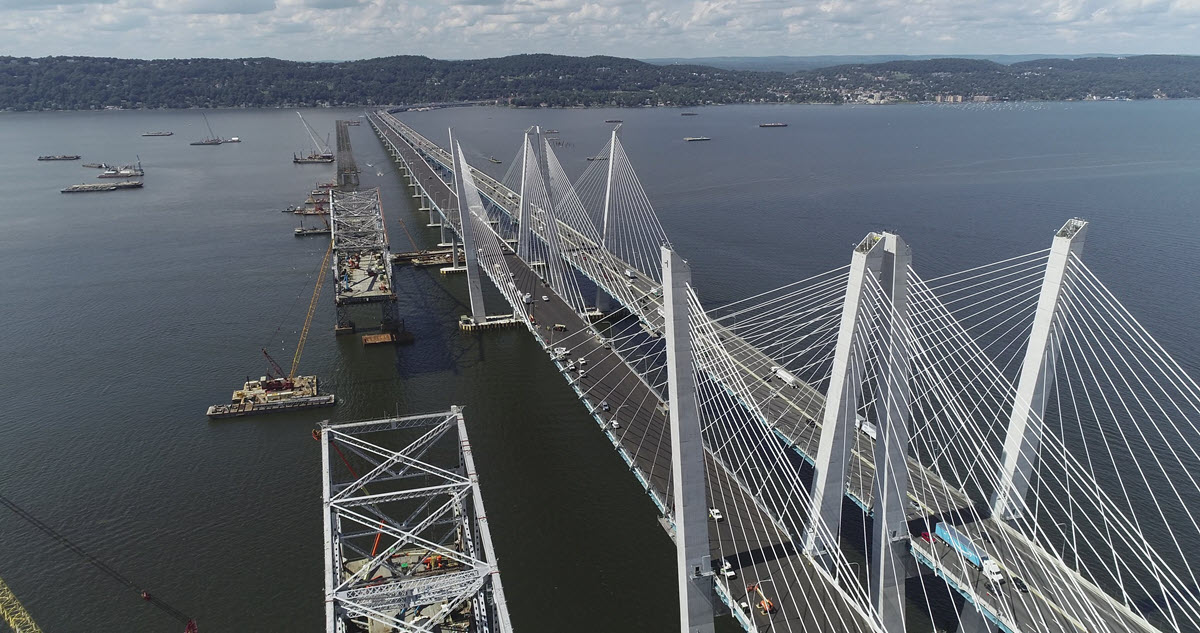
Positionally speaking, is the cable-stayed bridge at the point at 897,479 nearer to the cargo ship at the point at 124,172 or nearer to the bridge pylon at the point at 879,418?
the bridge pylon at the point at 879,418

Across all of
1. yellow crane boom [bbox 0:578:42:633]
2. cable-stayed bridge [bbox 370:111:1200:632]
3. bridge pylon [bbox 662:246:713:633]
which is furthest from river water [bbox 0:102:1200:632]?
bridge pylon [bbox 662:246:713:633]

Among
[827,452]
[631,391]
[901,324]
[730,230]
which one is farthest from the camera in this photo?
[730,230]

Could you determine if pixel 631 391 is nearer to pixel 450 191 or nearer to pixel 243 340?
pixel 243 340

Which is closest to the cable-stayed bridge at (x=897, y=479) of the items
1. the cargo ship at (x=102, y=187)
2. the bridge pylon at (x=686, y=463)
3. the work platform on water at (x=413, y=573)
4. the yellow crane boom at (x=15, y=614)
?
the bridge pylon at (x=686, y=463)

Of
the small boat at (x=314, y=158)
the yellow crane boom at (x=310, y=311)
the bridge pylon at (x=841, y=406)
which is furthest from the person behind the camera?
the small boat at (x=314, y=158)

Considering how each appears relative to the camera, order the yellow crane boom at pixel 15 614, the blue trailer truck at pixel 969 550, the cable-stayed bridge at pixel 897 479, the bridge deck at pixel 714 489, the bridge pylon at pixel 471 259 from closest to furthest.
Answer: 1. the cable-stayed bridge at pixel 897 479
2. the bridge deck at pixel 714 489
3. the blue trailer truck at pixel 969 550
4. the yellow crane boom at pixel 15 614
5. the bridge pylon at pixel 471 259

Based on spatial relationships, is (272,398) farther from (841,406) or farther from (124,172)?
(124,172)

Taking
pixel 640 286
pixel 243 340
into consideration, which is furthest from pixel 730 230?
pixel 243 340

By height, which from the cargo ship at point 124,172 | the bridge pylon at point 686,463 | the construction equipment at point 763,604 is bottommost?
the construction equipment at point 763,604
